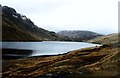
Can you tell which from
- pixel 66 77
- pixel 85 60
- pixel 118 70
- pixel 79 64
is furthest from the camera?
pixel 85 60

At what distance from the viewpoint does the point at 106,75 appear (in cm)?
4962

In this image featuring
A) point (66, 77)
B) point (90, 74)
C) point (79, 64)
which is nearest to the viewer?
point (66, 77)

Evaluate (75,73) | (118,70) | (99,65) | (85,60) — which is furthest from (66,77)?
(85,60)

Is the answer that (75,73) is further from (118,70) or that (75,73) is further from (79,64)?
(79,64)

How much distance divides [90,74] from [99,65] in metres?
11.7

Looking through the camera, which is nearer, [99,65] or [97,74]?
[97,74]

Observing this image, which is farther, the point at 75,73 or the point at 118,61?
the point at 118,61

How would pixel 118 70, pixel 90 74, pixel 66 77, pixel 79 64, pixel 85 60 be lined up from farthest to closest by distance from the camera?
pixel 85 60
pixel 79 64
pixel 118 70
pixel 90 74
pixel 66 77

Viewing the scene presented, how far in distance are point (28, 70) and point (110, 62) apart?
1887cm

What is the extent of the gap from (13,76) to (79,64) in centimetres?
1814

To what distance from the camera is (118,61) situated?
6172cm

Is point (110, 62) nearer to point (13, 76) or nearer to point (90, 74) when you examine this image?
point (90, 74)

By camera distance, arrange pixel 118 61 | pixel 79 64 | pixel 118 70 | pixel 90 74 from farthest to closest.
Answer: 1. pixel 79 64
2. pixel 118 61
3. pixel 118 70
4. pixel 90 74

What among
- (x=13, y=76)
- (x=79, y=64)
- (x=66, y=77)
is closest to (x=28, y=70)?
(x=13, y=76)
